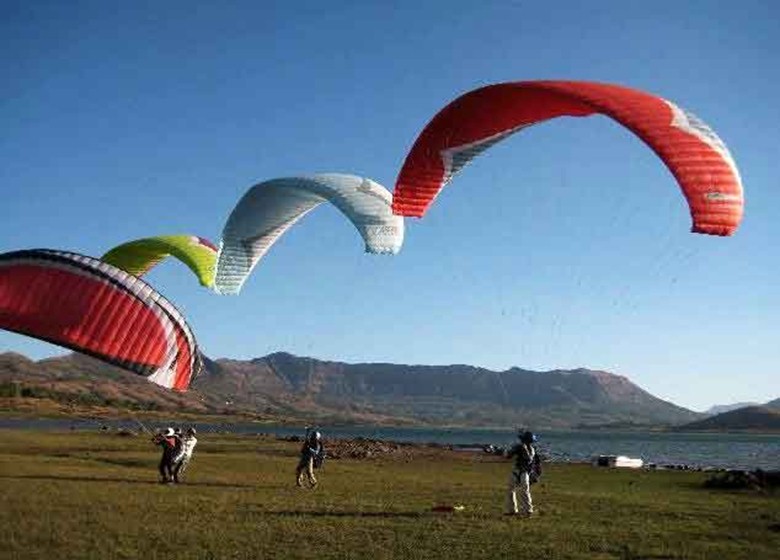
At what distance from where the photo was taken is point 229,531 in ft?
46.6

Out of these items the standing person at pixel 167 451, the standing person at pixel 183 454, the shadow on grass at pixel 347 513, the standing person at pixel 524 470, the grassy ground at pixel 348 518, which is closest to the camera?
the grassy ground at pixel 348 518

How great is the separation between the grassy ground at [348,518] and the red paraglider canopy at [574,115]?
5936 millimetres

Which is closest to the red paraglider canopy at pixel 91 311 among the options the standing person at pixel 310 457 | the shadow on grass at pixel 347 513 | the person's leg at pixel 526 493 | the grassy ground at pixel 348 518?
the grassy ground at pixel 348 518

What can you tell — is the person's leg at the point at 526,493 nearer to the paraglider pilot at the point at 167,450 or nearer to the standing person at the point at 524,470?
the standing person at the point at 524,470

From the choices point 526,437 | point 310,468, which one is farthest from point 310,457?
point 526,437

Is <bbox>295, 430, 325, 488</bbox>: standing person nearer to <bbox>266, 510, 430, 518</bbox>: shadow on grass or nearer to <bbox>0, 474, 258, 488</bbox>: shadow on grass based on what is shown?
<bbox>0, 474, 258, 488</bbox>: shadow on grass

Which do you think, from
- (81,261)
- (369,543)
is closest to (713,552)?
(369,543)

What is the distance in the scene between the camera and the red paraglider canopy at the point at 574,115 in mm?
14852

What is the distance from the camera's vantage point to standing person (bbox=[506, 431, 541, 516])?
17.4m

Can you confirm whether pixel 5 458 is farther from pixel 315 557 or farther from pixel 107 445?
pixel 315 557

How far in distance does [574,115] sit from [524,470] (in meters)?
7.57

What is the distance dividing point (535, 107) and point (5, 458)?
73.1 feet

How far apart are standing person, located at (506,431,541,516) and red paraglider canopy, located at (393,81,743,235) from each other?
5865mm

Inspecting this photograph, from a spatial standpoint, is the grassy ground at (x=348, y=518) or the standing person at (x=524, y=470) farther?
the standing person at (x=524, y=470)
